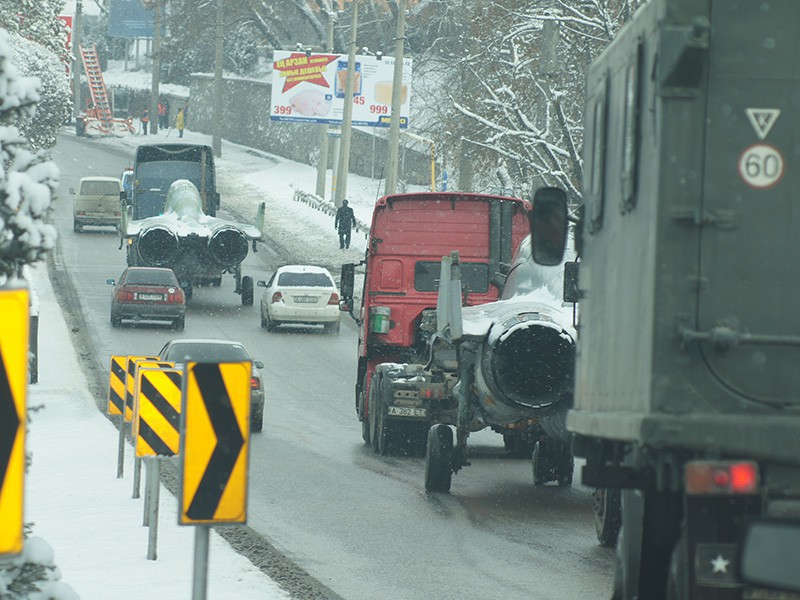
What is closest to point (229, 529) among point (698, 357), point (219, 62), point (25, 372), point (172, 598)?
point (172, 598)

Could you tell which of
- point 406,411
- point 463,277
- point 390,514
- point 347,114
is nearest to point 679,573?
point 390,514

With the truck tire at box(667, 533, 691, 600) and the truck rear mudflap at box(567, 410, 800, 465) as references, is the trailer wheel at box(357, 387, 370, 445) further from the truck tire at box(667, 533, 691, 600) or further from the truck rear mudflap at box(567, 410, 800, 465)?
the truck rear mudflap at box(567, 410, 800, 465)

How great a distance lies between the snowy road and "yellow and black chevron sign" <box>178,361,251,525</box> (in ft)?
14.4

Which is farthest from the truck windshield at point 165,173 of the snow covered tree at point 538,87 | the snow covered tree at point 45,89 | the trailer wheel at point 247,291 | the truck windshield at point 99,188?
the snow covered tree at point 45,89

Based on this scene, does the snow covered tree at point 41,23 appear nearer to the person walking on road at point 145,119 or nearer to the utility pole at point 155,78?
the utility pole at point 155,78

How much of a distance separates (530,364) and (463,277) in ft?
19.1

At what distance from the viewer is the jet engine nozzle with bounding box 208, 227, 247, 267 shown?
40.5m

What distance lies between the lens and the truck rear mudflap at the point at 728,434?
6.15m

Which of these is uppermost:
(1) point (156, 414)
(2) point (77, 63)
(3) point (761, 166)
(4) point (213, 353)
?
(2) point (77, 63)

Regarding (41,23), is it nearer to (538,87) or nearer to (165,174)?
(165,174)

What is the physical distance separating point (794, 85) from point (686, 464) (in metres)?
1.58

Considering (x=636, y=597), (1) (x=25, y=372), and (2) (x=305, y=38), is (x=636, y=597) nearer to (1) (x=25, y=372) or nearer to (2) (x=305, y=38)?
(1) (x=25, y=372)

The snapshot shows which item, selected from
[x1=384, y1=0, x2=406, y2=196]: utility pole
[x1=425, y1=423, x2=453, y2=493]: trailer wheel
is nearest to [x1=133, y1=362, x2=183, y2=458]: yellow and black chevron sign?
[x1=425, y1=423, x2=453, y2=493]: trailer wheel

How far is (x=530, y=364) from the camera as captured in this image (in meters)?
15.9
